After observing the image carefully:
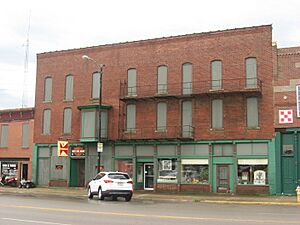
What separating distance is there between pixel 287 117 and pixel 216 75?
6.01 meters

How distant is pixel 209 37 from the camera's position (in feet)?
114

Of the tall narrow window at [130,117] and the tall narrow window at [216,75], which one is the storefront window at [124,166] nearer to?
the tall narrow window at [130,117]

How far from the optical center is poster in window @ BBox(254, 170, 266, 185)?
31836mm

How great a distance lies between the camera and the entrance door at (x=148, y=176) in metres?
36.2

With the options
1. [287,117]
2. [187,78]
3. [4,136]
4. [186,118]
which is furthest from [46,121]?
[287,117]

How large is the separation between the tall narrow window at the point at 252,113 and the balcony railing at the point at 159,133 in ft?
14.1

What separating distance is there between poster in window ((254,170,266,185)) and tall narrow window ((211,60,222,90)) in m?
6.59

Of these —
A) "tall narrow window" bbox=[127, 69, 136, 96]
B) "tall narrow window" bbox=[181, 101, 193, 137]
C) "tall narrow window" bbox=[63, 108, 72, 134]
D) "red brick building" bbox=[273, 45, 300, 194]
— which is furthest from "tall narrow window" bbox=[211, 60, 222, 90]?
"tall narrow window" bbox=[63, 108, 72, 134]

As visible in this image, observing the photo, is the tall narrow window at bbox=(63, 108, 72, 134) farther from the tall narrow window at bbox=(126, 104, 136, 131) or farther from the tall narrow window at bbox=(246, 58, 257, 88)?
the tall narrow window at bbox=(246, 58, 257, 88)

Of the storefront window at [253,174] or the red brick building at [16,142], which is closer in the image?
the storefront window at [253,174]

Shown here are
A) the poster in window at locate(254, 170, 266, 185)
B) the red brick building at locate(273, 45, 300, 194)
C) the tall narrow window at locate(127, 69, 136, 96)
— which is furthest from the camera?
the tall narrow window at locate(127, 69, 136, 96)

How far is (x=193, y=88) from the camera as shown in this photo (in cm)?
3472

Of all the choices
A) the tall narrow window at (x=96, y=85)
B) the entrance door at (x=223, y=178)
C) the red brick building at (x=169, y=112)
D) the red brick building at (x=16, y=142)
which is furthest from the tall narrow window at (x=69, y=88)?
the entrance door at (x=223, y=178)

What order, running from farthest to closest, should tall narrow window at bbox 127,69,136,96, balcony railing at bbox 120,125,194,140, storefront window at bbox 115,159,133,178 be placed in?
1. tall narrow window at bbox 127,69,136,96
2. storefront window at bbox 115,159,133,178
3. balcony railing at bbox 120,125,194,140
